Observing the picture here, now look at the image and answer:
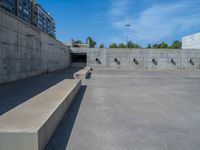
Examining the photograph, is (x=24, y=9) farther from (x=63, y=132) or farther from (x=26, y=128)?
(x=26, y=128)

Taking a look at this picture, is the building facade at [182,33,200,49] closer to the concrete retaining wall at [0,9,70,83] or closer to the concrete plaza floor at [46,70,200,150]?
the concrete retaining wall at [0,9,70,83]

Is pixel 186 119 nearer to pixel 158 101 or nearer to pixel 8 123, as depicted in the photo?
pixel 158 101

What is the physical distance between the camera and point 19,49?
9.98 metres

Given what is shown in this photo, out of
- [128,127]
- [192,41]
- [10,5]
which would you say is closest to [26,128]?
[128,127]

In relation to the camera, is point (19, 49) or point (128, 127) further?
point (19, 49)

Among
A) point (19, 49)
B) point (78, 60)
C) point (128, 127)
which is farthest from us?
point (78, 60)

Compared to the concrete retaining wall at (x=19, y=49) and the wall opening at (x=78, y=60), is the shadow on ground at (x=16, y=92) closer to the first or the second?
the concrete retaining wall at (x=19, y=49)

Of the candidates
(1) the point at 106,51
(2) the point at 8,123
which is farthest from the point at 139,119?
(1) the point at 106,51

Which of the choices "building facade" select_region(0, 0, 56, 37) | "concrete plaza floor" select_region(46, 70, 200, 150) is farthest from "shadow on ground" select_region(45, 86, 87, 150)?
"building facade" select_region(0, 0, 56, 37)

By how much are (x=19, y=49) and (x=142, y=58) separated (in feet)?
70.1

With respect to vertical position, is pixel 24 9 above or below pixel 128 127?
above

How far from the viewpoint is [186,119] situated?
13.8ft

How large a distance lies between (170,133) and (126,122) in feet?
3.01

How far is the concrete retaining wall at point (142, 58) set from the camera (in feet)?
92.3
